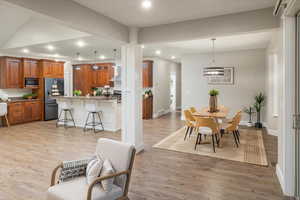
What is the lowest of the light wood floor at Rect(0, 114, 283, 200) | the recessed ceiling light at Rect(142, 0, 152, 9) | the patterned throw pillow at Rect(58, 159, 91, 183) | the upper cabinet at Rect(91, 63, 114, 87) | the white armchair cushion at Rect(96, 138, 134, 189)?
the light wood floor at Rect(0, 114, 283, 200)

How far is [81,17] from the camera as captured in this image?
9.88ft

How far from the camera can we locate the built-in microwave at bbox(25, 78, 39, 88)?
7.83m

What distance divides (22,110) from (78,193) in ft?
23.6

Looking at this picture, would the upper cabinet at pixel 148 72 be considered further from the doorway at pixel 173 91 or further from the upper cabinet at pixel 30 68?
the upper cabinet at pixel 30 68

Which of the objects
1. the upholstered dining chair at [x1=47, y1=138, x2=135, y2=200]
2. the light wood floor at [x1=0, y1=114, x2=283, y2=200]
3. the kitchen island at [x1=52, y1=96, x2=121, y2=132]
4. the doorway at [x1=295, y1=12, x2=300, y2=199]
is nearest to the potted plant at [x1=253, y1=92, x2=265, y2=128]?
the light wood floor at [x1=0, y1=114, x2=283, y2=200]

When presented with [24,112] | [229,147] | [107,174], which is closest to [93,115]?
[24,112]

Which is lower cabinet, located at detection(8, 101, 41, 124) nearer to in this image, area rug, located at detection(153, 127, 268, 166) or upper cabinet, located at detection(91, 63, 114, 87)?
upper cabinet, located at detection(91, 63, 114, 87)

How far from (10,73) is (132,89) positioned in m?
5.91

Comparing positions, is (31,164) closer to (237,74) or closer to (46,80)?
(46,80)

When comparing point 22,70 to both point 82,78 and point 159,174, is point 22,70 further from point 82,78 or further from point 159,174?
point 159,174

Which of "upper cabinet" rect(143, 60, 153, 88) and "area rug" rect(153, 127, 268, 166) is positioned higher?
"upper cabinet" rect(143, 60, 153, 88)

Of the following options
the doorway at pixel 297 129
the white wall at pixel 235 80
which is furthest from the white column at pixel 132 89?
the white wall at pixel 235 80

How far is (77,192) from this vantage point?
181cm

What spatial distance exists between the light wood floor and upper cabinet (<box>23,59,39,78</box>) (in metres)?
3.64
